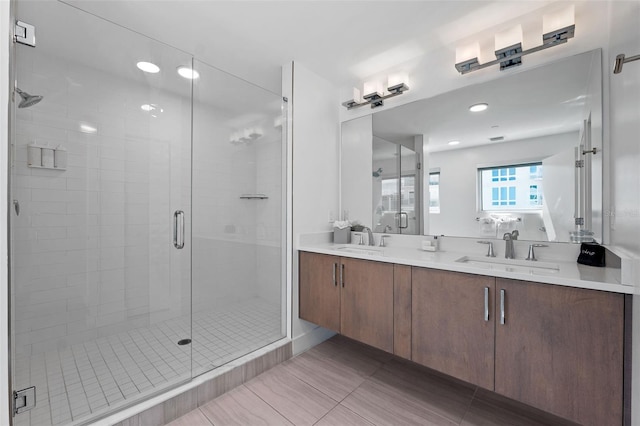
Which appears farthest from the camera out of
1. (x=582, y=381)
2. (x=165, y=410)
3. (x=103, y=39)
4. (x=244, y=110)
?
(x=244, y=110)

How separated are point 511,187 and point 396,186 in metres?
0.83

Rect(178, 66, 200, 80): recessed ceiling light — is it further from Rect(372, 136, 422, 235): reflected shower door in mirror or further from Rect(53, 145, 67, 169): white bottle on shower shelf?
Rect(372, 136, 422, 235): reflected shower door in mirror

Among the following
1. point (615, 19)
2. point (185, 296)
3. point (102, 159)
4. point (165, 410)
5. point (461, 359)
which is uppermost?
point (615, 19)

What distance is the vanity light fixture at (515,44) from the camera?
1.54m

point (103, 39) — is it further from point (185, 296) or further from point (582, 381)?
point (582, 381)

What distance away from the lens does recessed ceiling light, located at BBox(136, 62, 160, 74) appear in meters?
1.76

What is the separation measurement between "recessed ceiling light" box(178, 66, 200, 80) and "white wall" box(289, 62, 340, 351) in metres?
0.74

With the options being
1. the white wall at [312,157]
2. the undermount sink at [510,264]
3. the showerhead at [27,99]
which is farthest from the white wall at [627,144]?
the showerhead at [27,99]

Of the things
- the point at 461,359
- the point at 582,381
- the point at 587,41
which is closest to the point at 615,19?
the point at 587,41

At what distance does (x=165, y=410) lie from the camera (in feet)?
4.89

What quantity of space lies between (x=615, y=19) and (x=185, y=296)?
2.95 metres

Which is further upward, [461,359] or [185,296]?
[185,296]

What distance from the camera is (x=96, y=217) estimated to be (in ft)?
5.46

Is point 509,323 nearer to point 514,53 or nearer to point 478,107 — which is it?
point 478,107
